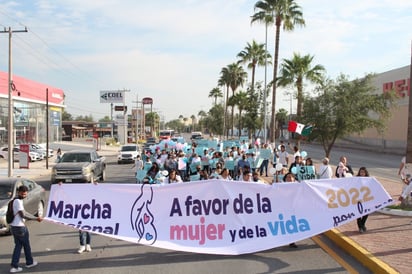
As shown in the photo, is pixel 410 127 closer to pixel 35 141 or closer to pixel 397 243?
pixel 397 243

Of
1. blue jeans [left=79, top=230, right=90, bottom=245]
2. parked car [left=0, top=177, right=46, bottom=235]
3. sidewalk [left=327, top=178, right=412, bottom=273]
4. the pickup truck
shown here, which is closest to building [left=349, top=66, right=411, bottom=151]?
the pickup truck

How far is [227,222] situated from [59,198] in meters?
3.18

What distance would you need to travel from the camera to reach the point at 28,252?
7398 millimetres

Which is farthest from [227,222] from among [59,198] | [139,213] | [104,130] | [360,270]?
[104,130]

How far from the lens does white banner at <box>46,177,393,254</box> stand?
7906 mm

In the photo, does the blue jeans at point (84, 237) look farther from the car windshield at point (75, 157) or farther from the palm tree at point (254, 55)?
the palm tree at point (254, 55)

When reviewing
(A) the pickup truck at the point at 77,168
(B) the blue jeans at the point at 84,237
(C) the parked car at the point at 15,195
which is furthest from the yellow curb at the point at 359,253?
(A) the pickup truck at the point at 77,168

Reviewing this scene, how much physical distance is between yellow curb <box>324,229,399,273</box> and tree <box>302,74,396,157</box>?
8909 mm

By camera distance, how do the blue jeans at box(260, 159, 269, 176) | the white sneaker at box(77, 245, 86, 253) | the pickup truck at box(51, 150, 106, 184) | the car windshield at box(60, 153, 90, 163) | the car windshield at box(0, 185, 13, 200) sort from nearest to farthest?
1. the white sneaker at box(77, 245, 86, 253)
2. the car windshield at box(0, 185, 13, 200)
3. the pickup truck at box(51, 150, 106, 184)
4. the car windshield at box(60, 153, 90, 163)
5. the blue jeans at box(260, 159, 269, 176)

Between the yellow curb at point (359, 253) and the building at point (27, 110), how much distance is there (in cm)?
4009

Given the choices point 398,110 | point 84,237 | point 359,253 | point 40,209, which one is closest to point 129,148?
point 40,209

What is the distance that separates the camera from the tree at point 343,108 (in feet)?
56.9

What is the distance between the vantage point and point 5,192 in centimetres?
1058

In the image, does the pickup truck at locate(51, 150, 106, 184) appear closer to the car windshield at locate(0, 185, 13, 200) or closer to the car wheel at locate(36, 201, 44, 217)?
the car wheel at locate(36, 201, 44, 217)
